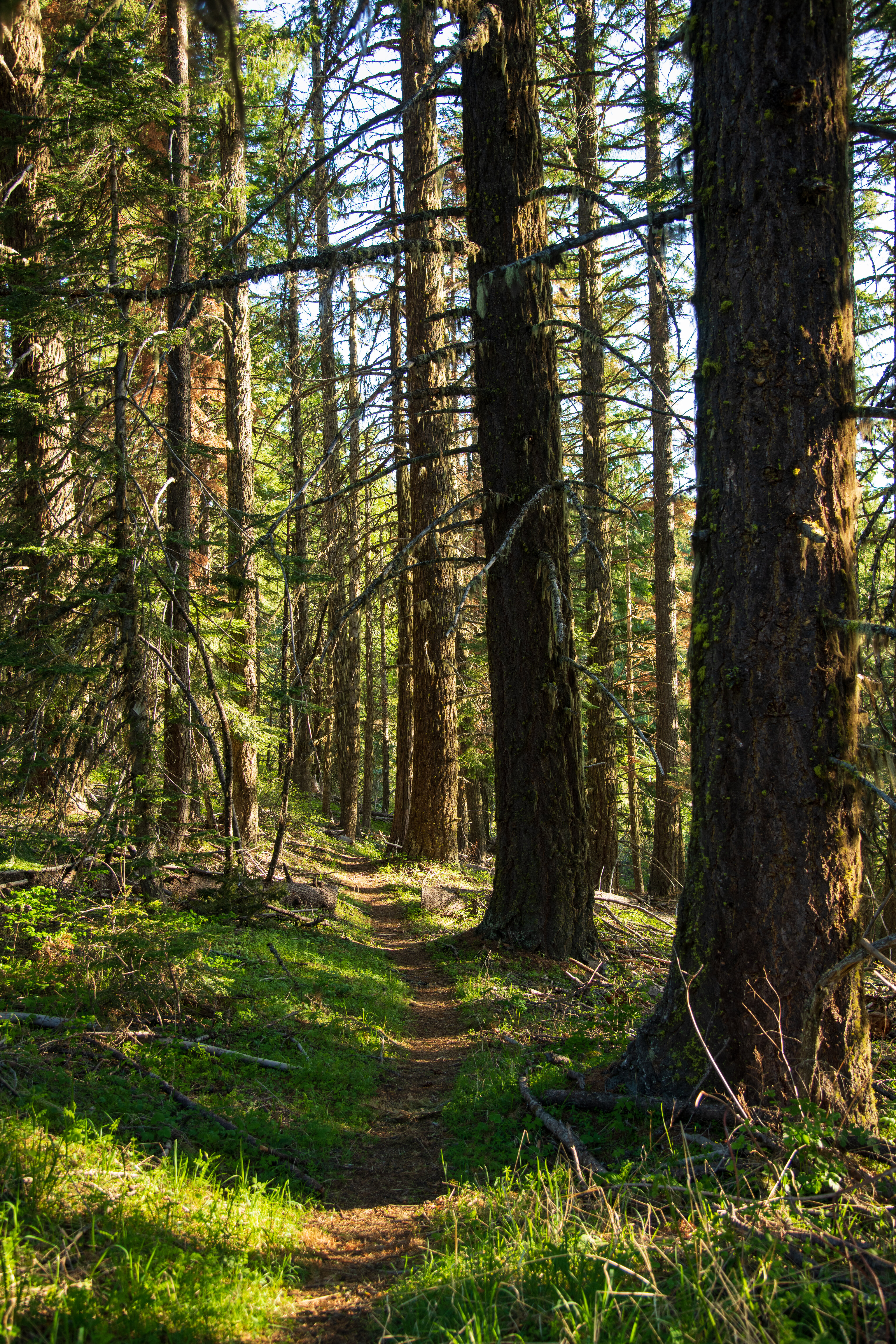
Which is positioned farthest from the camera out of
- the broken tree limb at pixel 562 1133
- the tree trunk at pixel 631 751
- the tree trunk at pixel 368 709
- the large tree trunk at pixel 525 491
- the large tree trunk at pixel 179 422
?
the tree trunk at pixel 368 709

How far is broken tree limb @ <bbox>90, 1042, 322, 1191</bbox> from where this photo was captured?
153 inches

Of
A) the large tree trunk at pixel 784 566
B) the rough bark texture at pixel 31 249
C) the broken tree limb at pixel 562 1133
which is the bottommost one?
the broken tree limb at pixel 562 1133

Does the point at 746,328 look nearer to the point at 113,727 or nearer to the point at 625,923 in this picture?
the point at 113,727

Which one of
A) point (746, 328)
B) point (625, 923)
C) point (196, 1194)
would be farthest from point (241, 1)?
point (196, 1194)

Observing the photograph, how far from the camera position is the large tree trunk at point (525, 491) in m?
7.35

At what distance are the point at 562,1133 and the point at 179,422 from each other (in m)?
8.17

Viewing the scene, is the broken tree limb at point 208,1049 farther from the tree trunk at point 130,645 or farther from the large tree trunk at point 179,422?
the large tree trunk at point 179,422

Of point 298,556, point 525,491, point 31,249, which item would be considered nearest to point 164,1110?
point 525,491

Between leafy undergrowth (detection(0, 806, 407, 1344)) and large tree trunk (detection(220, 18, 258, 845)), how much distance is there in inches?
191

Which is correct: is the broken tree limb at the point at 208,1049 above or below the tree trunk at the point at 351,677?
below

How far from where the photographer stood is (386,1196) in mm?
3871

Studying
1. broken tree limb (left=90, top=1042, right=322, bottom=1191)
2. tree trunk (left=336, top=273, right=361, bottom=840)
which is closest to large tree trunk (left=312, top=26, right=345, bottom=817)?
tree trunk (left=336, top=273, right=361, bottom=840)

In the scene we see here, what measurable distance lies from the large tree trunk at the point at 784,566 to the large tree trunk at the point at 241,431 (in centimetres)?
813

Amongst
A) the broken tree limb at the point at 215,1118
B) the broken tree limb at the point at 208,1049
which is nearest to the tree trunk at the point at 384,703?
the broken tree limb at the point at 208,1049
